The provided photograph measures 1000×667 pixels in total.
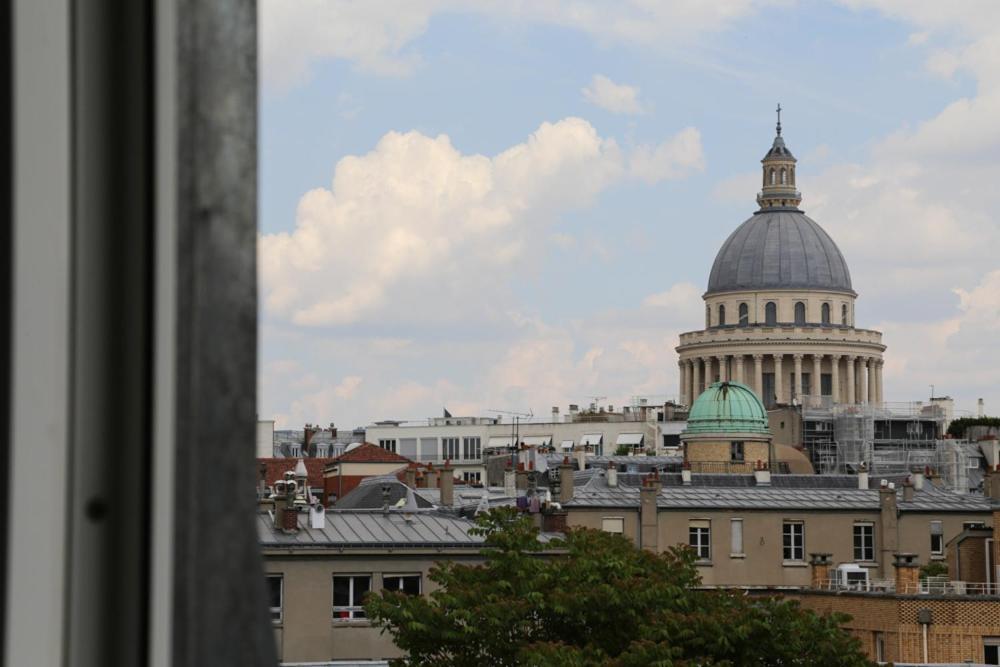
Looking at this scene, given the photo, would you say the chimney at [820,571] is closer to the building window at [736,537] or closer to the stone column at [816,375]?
the building window at [736,537]

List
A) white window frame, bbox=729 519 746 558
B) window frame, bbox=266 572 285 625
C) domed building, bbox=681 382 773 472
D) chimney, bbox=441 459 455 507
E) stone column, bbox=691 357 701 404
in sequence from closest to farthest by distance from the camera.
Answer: window frame, bbox=266 572 285 625 → chimney, bbox=441 459 455 507 → white window frame, bbox=729 519 746 558 → domed building, bbox=681 382 773 472 → stone column, bbox=691 357 701 404

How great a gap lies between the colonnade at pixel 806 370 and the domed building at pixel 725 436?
49.1 m

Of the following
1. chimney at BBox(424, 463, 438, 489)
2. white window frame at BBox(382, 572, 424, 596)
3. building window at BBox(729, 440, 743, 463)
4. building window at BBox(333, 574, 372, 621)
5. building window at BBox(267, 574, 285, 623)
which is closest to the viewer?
building window at BBox(267, 574, 285, 623)

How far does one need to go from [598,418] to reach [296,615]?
4255 inches

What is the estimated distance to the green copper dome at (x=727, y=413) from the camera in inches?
3408

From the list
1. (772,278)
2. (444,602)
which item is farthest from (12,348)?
(772,278)

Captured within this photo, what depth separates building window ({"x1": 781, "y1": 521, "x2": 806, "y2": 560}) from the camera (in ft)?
188

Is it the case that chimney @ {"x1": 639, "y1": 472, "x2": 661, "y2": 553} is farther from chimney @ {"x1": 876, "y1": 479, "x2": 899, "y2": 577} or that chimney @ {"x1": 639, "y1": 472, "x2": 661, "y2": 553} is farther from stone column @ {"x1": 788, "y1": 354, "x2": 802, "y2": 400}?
stone column @ {"x1": 788, "y1": 354, "x2": 802, "y2": 400}

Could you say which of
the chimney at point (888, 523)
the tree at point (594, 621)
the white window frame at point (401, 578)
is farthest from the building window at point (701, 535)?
the tree at point (594, 621)

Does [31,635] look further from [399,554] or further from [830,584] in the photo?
[830,584]

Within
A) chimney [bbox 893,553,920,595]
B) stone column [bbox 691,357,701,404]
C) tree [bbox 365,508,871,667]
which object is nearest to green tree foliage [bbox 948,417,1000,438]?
stone column [bbox 691,357,701,404]

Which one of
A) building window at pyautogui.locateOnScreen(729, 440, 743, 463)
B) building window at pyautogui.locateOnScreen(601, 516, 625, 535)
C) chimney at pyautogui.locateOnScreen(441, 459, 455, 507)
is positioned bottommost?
building window at pyautogui.locateOnScreen(601, 516, 625, 535)

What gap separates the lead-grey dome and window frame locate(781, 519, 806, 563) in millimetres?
79650

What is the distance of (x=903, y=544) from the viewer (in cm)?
5772
